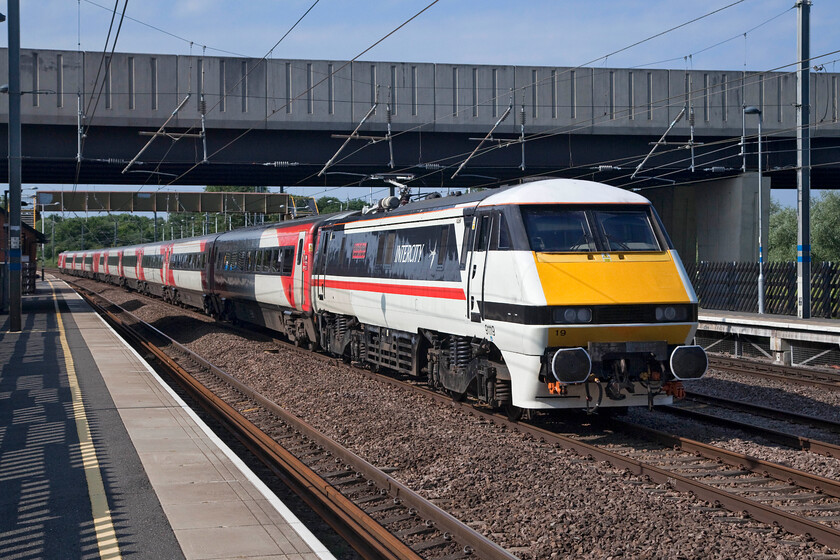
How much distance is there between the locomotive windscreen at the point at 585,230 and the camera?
34.9ft

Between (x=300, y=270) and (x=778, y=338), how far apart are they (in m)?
11.1

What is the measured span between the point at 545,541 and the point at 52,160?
27.0 meters

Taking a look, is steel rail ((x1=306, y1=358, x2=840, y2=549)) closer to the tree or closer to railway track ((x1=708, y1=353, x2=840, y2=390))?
railway track ((x1=708, y1=353, x2=840, y2=390))

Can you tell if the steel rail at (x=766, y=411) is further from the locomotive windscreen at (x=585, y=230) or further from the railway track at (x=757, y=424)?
the locomotive windscreen at (x=585, y=230)

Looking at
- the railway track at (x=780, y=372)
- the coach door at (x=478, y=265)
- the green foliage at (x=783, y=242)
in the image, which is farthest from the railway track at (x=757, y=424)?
the green foliage at (x=783, y=242)

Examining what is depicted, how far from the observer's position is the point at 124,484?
26.1ft

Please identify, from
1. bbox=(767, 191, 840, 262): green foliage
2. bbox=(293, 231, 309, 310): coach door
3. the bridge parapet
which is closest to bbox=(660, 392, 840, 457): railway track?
bbox=(293, 231, 309, 310): coach door

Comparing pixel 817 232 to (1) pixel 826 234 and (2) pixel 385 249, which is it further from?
(2) pixel 385 249

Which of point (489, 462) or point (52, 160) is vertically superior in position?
point (52, 160)

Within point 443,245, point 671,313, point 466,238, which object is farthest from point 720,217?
point 671,313

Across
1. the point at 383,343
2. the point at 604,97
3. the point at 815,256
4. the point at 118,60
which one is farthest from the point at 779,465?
the point at 815,256

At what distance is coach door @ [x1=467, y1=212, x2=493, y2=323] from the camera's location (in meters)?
11.2

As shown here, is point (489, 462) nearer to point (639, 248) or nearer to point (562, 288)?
point (562, 288)

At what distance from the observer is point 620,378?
1018cm
